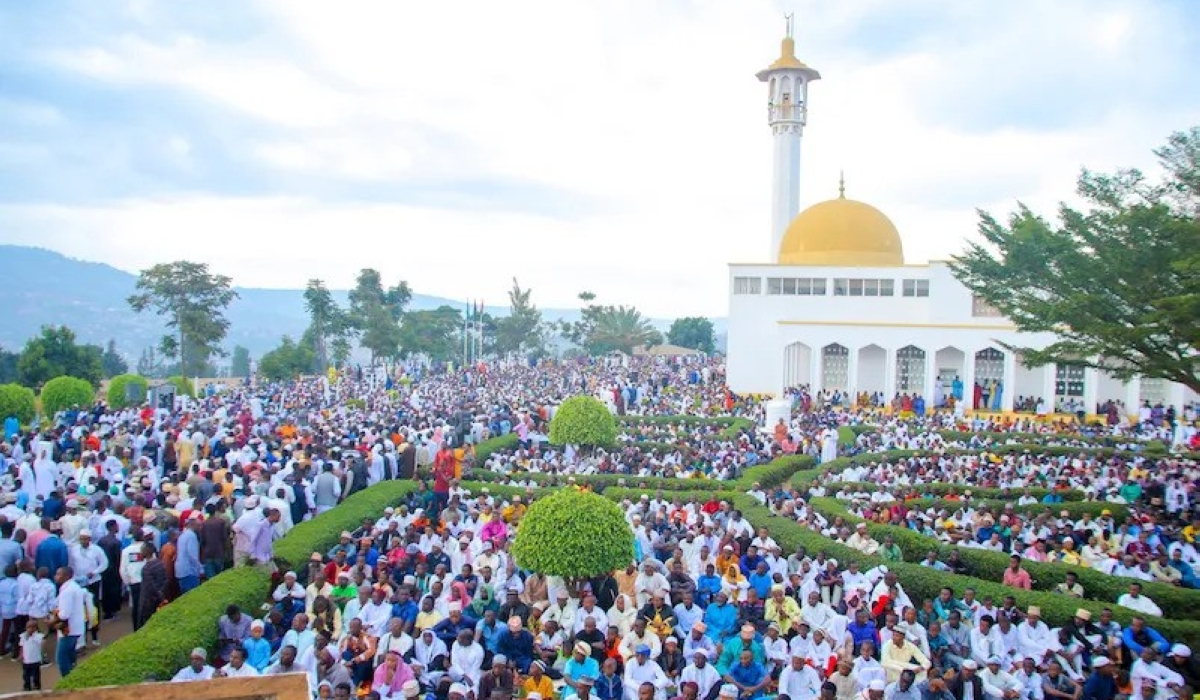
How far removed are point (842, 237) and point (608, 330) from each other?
2665cm

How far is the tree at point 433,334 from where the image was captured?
5525cm

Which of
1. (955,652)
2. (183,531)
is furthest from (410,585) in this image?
(955,652)

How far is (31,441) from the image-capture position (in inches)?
709

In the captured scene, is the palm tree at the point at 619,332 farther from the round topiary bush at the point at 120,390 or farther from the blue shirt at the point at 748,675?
the blue shirt at the point at 748,675

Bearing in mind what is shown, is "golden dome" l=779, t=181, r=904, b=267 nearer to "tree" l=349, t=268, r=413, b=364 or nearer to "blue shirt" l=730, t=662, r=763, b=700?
"tree" l=349, t=268, r=413, b=364

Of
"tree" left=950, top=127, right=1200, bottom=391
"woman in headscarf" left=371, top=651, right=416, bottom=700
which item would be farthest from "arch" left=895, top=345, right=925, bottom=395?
"woman in headscarf" left=371, top=651, right=416, bottom=700

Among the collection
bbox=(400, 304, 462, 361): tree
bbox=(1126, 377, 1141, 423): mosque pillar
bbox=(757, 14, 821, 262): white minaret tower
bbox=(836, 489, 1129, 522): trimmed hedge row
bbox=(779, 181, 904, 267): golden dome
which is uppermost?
bbox=(757, 14, 821, 262): white minaret tower

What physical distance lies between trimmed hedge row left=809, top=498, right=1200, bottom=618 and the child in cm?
1075

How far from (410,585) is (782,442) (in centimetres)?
1471

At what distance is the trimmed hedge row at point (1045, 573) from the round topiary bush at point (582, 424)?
856 cm

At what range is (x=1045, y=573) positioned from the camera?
40.5 feet

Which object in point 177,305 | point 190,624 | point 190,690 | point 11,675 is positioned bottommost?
point 11,675

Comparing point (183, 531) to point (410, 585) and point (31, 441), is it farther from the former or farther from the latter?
point (31, 441)

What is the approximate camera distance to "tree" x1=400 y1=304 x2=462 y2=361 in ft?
181
